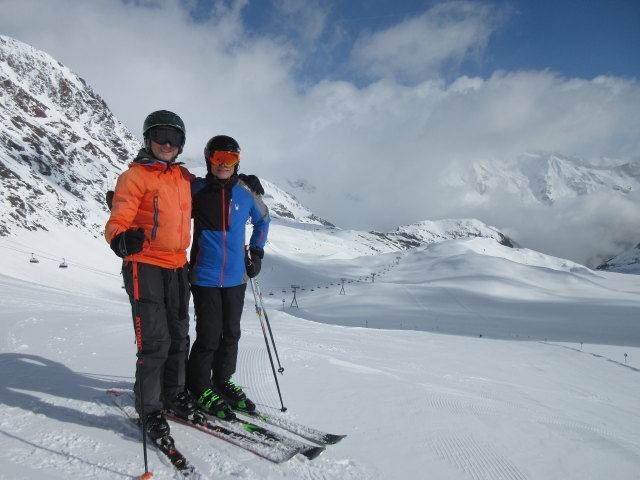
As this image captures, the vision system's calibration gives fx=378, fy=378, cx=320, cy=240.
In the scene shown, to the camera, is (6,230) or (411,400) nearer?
(411,400)

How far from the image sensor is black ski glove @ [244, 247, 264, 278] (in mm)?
4465

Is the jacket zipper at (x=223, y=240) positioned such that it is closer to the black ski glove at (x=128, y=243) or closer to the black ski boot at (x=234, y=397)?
the black ski glove at (x=128, y=243)

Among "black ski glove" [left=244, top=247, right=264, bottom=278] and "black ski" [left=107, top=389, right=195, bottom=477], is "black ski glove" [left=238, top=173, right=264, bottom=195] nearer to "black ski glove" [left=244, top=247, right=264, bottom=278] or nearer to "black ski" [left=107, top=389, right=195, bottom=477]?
"black ski glove" [left=244, top=247, right=264, bottom=278]

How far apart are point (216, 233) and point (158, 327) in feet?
3.72

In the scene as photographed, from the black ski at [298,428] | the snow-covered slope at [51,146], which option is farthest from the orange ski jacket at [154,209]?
the snow-covered slope at [51,146]

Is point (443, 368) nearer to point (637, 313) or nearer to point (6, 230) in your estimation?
point (637, 313)

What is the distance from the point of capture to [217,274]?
414 cm

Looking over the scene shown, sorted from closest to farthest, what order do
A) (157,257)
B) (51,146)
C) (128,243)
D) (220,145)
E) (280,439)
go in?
(128,243), (280,439), (157,257), (220,145), (51,146)

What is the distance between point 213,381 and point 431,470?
254cm

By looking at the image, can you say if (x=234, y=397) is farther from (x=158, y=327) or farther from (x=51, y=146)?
(x=51, y=146)

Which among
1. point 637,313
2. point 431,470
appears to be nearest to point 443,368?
point 431,470

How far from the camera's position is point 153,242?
11.9 ft

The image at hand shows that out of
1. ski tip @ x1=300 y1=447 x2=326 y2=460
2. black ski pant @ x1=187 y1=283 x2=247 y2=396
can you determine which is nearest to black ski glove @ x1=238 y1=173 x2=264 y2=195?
black ski pant @ x1=187 y1=283 x2=247 y2=396

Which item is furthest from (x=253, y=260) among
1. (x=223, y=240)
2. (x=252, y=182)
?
(x=252, y=182)
